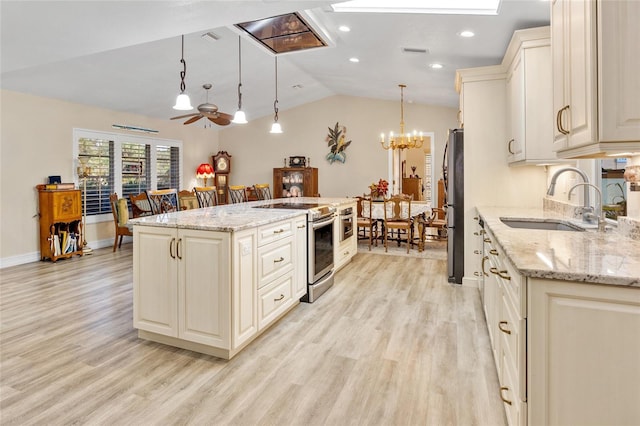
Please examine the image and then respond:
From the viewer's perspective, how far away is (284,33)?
12.7ft

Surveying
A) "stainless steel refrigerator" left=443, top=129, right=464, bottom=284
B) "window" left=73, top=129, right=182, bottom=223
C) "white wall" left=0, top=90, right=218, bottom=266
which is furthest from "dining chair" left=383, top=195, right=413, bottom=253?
"white wall" left=0, top=90, right=218, bottom=266

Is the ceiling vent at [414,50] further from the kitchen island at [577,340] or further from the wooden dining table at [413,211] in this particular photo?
the kitchen island at [577,340]

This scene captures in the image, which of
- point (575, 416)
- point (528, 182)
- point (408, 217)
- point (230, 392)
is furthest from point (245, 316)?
point (408, 217)

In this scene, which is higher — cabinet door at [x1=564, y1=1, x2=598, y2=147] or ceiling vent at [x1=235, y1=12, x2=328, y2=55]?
ceiling vent at [x1=235, y1=12, x2=328, y2=55]

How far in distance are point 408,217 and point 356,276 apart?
5.79 ft

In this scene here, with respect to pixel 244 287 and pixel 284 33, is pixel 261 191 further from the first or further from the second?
pixel 244 287

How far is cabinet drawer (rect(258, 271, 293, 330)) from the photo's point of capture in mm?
2744

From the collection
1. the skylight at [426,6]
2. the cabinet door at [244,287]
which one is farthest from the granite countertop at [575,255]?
the skylight at [426,6]

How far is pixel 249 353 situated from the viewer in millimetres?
2541

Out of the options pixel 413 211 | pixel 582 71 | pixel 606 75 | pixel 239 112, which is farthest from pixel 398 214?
pixel 606 75

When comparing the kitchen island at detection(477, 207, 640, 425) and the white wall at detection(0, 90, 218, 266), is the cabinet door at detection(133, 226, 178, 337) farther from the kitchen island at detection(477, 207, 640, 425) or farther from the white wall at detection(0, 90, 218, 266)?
the white wall at detection(0, 90, 218, 266)

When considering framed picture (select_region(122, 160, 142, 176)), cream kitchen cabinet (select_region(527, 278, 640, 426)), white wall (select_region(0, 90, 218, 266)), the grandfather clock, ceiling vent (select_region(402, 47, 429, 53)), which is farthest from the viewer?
the grandfather clock

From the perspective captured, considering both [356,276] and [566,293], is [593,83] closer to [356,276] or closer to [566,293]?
[566,293]

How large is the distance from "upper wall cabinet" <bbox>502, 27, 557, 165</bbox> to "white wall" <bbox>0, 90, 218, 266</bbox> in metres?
6.20
